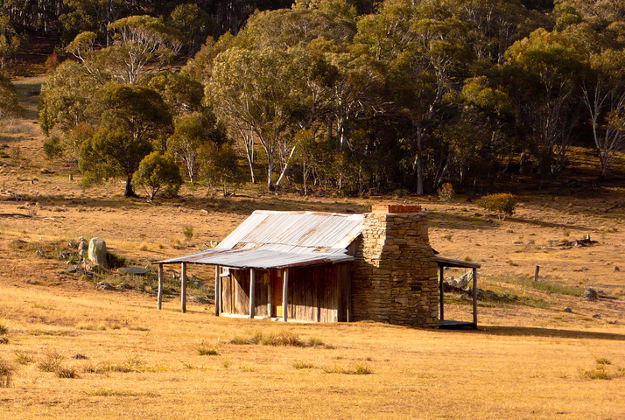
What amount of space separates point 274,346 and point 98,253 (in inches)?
632

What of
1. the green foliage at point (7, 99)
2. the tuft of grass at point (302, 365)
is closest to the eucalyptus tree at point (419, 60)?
the green foliage at point (7, 99)

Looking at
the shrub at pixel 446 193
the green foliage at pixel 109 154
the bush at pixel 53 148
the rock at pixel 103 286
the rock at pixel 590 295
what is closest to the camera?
the rock at pixel 103 286

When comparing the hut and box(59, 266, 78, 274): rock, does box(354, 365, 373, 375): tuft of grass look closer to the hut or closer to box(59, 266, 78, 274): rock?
the hut

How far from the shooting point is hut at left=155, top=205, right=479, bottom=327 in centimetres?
2405

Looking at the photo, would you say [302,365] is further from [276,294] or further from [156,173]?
[156,173]

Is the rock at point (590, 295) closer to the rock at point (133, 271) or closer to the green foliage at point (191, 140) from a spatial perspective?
the rock at point (133, 271)

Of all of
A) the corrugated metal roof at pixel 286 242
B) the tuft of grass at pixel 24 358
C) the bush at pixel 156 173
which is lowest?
the tuft of grass at pixel 24 358

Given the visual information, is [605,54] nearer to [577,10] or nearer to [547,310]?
[577,10]

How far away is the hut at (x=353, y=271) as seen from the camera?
24047mm

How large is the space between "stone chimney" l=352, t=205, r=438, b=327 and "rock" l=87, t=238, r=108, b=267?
1284 centimetres

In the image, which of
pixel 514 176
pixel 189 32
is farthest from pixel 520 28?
pixel 189 32

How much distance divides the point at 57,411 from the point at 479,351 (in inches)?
438

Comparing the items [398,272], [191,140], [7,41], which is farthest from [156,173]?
[7,41]

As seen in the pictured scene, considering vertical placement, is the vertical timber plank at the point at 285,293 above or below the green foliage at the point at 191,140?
below
